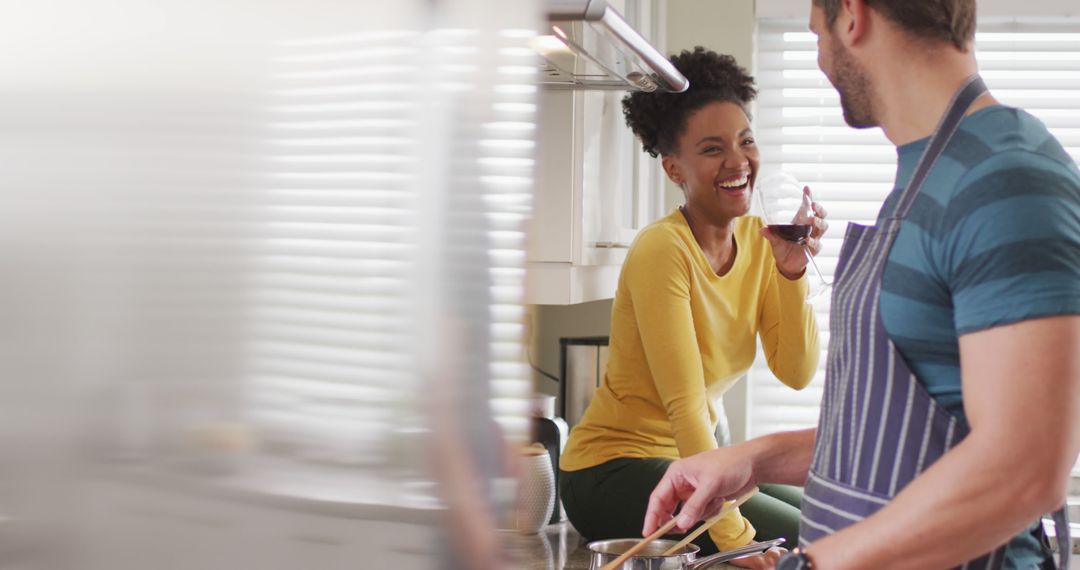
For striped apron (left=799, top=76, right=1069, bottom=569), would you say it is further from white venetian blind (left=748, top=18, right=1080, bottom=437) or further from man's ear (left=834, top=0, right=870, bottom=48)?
white venetian blind (left=748, top=18, right=1080, bottom=437)

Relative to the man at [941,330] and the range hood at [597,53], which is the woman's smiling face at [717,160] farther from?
the man at [941,330]

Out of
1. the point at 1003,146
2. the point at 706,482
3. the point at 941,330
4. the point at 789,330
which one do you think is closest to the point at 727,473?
the point at 706,482

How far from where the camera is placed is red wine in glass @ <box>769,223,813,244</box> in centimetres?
187

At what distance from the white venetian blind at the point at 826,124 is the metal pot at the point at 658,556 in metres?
1.55

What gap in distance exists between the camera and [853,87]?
895mm

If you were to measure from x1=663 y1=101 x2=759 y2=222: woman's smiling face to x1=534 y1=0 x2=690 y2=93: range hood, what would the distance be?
550mm

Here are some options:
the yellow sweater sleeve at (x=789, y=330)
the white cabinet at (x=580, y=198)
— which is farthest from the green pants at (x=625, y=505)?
the yellow sweater sleeve at (x=789, y=330)

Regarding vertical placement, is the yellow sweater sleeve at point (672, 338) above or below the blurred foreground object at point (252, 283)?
below

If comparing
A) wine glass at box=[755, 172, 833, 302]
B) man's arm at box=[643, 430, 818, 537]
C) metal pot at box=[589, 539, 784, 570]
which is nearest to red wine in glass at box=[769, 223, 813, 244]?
wine glass at box=[755, 172, 833, 302]

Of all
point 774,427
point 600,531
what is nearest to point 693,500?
point 600,531

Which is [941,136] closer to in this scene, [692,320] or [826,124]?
[692,320]

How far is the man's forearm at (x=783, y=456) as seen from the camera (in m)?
1.03

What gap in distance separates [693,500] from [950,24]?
48cm

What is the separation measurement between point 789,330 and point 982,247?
133 centimetres
